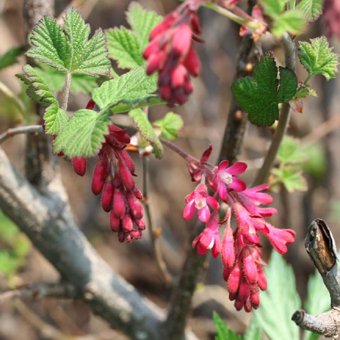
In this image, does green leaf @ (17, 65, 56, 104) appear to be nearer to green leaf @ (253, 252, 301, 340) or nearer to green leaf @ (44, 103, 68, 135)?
green leaf @ (44, 103, 68, 135)

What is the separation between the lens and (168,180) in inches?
173

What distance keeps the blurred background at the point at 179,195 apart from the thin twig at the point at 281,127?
3.87 feet

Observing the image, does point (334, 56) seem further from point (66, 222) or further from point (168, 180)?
point (168, 180)

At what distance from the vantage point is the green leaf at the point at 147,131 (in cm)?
125

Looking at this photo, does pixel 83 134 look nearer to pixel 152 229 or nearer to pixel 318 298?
pixel 152 229

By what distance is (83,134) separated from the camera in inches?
44.8

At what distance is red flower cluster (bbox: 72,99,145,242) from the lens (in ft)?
4.00

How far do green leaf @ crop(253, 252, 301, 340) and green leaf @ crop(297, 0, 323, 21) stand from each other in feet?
3.02

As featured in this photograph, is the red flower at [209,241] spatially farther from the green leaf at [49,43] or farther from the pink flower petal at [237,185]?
the green leaf at [49,43]

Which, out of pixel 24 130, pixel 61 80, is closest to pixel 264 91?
pixel 24 130

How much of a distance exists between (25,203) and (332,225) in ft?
7.61

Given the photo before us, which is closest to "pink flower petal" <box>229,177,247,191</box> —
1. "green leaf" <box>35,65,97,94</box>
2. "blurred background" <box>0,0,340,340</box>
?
"green leaf" <box>35,65,97,94</box>

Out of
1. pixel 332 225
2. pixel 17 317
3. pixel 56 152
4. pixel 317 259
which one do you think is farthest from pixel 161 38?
pixel 17 317

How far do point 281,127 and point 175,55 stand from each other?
0.52 meters
